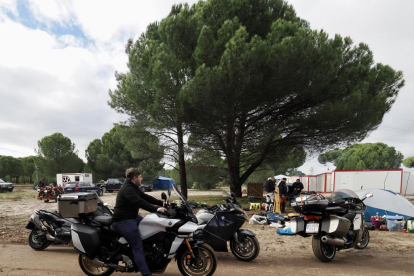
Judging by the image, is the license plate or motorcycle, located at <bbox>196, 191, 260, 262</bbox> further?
the license plate

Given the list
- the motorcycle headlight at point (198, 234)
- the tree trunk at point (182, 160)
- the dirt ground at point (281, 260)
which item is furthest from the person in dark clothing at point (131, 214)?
the tree trunk at point (182, 160)

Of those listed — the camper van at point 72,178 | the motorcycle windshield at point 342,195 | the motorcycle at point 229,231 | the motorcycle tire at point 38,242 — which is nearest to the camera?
the motorcycle at point 229,231

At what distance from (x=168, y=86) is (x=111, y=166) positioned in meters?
33.6

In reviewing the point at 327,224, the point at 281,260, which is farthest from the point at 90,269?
the point at 327,224

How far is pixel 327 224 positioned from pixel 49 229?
5.62 metres

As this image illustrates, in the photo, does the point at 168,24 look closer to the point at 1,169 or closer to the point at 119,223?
the point at 119,223

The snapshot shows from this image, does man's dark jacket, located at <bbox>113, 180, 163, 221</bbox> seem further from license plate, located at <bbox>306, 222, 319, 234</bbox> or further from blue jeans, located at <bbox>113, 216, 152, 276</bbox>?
license plate, located at <bbox>306, 222, 319, 234</bbox>

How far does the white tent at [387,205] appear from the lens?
9617 millimetres

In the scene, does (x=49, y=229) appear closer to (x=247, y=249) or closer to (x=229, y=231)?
(x=229, y=231)

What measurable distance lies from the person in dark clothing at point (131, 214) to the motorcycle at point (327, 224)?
2993 mm

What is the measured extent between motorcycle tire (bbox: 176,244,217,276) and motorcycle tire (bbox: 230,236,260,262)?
4.60ft

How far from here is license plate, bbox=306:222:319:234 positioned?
549cm

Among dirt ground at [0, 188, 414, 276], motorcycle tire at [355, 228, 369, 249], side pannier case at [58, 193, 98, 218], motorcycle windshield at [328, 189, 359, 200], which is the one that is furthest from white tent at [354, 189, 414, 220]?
side pannier case at [58, 193, 98, 218]

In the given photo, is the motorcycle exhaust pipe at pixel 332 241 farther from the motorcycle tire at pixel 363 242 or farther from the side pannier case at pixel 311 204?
the motorcycle tire at pixel 363 242
